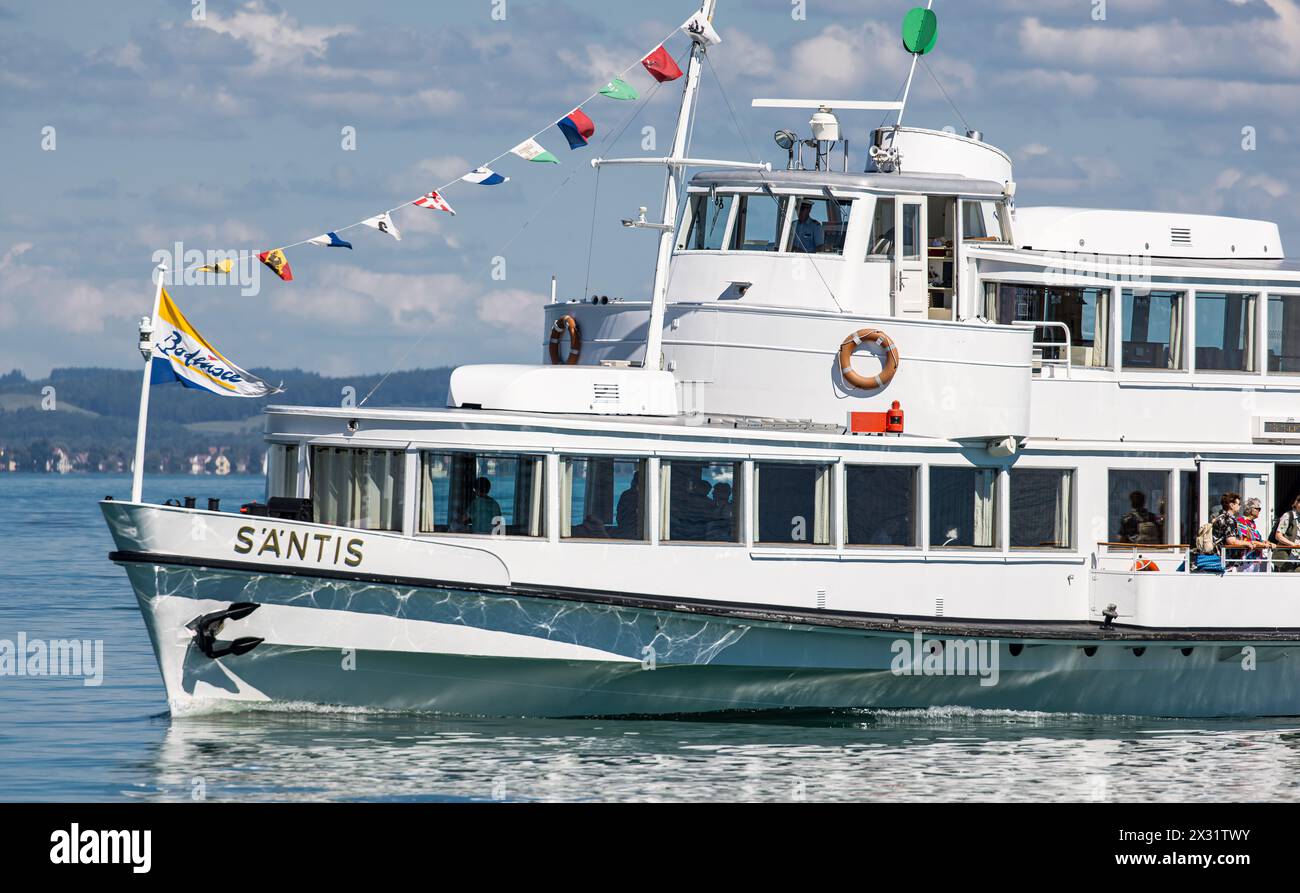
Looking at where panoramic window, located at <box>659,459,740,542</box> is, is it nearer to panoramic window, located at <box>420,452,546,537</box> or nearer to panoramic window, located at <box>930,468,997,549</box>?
panoramic window, located at <box>420,452,546,537</box>

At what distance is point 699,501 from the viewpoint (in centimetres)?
1811

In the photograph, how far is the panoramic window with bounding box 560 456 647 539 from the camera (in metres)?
17.8

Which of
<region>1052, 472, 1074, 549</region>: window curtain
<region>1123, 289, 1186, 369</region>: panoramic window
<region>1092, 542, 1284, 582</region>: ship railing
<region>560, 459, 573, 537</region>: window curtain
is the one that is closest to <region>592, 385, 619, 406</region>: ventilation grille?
<region>560, 459, 573, 537</region>: window curtain

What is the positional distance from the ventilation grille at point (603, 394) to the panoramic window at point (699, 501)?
3.06 feet

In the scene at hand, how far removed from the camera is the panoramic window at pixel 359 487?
1761 cm

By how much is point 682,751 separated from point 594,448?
308cm

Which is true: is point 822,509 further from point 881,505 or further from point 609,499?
point 609,499

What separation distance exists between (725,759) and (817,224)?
6304 mm

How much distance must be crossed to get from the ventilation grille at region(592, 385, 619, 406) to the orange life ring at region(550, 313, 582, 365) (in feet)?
9.41

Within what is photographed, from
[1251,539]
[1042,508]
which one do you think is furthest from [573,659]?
[1251,539]

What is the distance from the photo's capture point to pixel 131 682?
23.6 m

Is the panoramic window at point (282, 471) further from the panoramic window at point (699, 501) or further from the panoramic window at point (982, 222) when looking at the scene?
the panoramic window at point (982, 222)

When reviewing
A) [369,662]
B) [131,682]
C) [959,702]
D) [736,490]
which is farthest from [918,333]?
[131,682]

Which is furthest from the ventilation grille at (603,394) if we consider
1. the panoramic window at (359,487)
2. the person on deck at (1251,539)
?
the person on deck at (1251,539)
